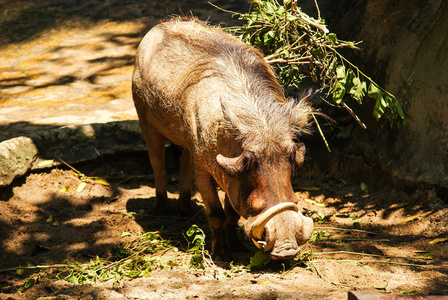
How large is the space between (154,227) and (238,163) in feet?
5.89

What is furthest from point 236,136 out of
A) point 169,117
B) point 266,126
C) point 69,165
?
point 69,165

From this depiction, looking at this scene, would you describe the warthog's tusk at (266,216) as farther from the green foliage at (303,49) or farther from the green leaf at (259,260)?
the green foliage at (303,49)

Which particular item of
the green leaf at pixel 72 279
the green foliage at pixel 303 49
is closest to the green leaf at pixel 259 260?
the green leaf at pixel 72 279

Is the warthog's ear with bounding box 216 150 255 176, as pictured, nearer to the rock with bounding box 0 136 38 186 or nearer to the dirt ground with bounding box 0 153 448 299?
the dirt ground with bounding box 0 153 448 299

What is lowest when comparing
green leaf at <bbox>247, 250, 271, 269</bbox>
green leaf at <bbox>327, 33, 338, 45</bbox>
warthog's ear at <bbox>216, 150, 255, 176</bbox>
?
green leaf at <bbox>247, 250, 271, 269</bbox>

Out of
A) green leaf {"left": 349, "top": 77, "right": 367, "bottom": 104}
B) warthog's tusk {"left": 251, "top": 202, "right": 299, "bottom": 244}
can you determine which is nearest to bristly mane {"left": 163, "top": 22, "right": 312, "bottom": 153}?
warthog's tusk {"left": 251, "top": 202, "right": 299, "bottom": 244}

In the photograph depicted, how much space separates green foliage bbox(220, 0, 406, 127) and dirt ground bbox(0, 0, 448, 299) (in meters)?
1.07

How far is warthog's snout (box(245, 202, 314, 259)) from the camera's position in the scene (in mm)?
3285

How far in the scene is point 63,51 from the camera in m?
9.48

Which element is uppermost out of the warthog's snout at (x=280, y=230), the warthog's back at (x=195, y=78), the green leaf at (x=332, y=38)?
the green leaf at (x=332, y=38)

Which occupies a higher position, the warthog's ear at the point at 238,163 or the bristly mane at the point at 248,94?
the bristly mane at the point at 248,94

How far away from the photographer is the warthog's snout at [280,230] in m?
3.29

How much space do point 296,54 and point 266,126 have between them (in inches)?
72.8

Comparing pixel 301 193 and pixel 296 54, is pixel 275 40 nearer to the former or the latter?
pixel 296 54
